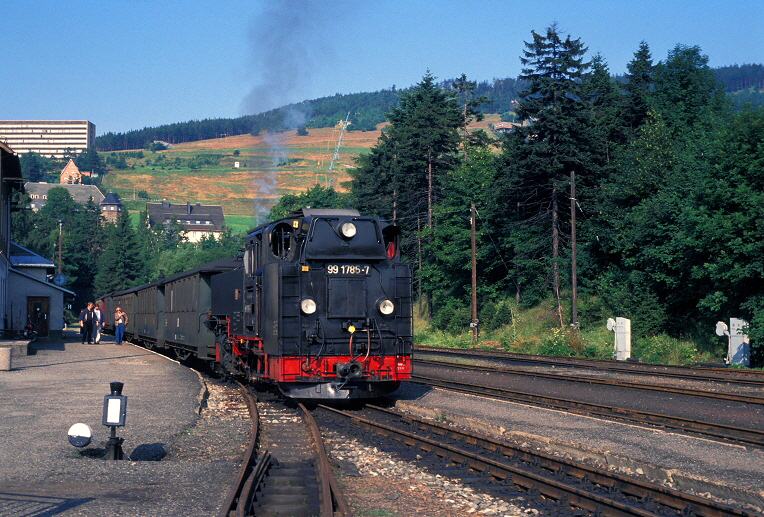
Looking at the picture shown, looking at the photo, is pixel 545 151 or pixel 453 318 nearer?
pixel 545 151

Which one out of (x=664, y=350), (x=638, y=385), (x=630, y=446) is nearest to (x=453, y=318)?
(x=664, y=350)

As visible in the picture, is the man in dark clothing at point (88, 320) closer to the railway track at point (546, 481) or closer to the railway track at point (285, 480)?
the railway track at point (285, 480)

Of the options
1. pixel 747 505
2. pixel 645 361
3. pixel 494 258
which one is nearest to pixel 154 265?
pixel 494 258

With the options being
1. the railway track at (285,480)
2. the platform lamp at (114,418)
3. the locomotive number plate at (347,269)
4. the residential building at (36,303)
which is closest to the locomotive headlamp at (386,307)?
the locomotive number plate at (347,269)

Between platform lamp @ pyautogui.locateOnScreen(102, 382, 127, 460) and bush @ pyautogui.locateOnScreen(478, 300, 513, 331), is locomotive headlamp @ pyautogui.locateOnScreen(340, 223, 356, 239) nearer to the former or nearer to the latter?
platform lamp @ pyautogui.locateOnScreen(102, 382, 127, 460)

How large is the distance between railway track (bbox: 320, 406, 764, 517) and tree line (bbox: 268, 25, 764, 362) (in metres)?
19.3

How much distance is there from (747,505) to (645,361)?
2376cm

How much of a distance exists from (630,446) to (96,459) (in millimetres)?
6862

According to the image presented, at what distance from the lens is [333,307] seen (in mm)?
14742

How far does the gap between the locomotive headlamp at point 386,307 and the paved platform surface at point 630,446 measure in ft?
6.04

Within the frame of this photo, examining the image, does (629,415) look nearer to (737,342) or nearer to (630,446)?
(630,446)

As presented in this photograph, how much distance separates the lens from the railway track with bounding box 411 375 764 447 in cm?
1195

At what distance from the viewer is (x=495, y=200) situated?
168ft

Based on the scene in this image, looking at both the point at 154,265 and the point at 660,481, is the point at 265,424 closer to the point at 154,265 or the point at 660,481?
the point at 660,481
